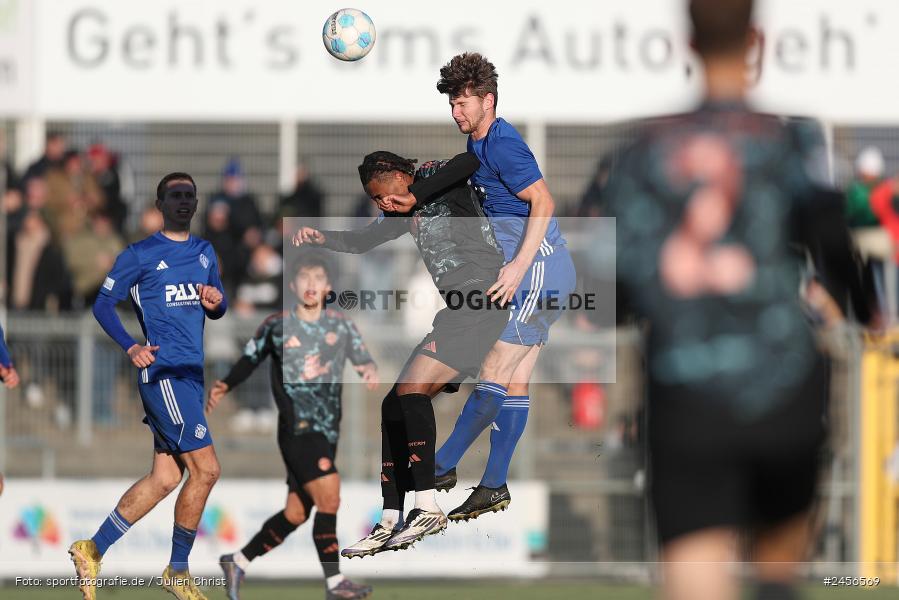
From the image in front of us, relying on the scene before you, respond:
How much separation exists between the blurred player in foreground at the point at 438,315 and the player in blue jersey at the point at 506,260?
0.31 ft

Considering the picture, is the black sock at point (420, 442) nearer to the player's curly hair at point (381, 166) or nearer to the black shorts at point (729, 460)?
the player's curly hair at point (381, 166)

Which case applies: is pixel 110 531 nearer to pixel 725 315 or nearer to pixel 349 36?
pixel 349 36

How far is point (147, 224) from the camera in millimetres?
15148

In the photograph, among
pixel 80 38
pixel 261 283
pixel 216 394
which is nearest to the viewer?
pixel 216 394

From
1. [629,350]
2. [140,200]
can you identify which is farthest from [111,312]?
[140,200]

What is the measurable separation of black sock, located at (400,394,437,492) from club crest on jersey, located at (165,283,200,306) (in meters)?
1.91

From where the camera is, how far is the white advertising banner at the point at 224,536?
42.9 ft

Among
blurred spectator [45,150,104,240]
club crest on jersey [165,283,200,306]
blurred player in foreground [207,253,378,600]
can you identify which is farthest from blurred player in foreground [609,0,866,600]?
blurred spectator [45,150,104,240]

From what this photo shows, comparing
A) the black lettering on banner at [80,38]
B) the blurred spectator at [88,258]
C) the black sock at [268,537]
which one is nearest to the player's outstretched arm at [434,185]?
the black sock at [268,537]

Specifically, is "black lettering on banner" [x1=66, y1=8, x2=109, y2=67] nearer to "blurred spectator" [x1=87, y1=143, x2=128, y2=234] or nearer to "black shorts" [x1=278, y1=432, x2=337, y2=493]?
"blurred spectator" [x1=87, y1=143, x2=128, y2=234]

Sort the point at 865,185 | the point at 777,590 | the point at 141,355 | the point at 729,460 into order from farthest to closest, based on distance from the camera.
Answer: the point at 865,185 < the point at 141,355 < the point at 777,590 < the point at 729,460

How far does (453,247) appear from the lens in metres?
→ 8.12

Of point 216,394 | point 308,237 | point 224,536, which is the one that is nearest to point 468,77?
point 308,237

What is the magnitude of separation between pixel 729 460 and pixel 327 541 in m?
6.99
